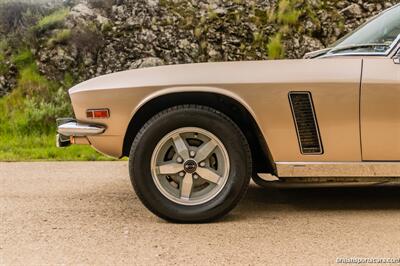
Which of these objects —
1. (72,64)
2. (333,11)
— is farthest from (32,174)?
(333,11)

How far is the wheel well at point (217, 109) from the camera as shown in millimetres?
3852

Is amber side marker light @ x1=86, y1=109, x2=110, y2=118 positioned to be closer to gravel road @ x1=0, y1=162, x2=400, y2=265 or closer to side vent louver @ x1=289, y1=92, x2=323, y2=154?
gravel road @ x1=0, y1=162, x2=400, y2=265

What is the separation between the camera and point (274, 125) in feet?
12.4

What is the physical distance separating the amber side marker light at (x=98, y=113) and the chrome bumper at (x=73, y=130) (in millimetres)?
68

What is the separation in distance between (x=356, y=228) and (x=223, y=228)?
0.82 metres

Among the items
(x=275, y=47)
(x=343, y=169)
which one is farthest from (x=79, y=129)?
(x=275, y=47)

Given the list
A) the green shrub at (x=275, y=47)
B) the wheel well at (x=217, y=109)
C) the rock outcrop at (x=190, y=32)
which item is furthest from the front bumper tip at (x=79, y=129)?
the green shrub at (x=275, y=47)

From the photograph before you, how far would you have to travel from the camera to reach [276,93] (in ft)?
12.3

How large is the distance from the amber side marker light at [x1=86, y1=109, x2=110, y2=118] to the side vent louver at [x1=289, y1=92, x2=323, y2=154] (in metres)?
1.22

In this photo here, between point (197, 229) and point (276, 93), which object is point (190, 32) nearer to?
point (276, 93)

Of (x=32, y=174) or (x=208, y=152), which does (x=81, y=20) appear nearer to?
(x=32, y=174)

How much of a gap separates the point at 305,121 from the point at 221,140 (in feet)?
1.83

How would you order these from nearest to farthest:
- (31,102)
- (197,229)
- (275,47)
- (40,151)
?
1. (197,229)
2. (40,151)
3. (31,102)
4. (275,47)

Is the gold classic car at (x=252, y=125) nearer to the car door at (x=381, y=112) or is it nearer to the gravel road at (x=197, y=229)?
the car door at (x=381, y=112)
